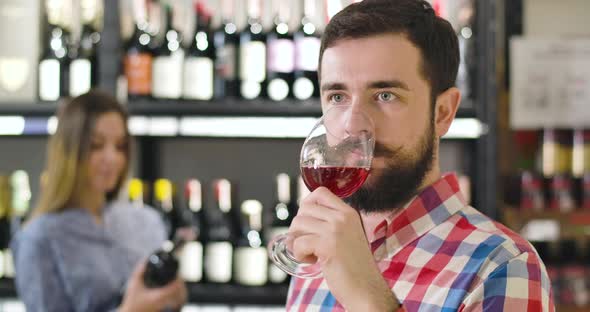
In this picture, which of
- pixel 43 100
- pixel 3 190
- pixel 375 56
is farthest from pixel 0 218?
pixel 375 56

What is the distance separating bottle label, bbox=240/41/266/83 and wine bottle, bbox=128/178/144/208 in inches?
20.6

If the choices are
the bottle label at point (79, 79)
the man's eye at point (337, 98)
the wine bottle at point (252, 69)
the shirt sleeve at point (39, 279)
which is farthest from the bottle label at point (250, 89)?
the man's eye at point (337, 98)

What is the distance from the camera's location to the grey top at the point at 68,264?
2.04 meters

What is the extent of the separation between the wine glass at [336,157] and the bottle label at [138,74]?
1622 mm

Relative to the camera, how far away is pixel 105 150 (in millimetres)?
2230

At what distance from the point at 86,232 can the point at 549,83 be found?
62.7 inches

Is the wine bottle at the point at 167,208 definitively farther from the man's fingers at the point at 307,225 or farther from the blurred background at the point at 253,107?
the man's fingers at the point at 307,225

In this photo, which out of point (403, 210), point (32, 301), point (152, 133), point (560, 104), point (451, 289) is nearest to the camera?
point (451, 289)

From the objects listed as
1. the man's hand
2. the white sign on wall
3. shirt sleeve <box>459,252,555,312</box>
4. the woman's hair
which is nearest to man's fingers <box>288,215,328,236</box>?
the man's hand

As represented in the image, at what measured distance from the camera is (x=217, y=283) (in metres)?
2.53

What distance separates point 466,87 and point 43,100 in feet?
4.50

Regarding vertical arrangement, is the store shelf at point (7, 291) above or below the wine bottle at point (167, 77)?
below

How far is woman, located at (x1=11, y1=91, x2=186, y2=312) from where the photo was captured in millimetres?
2045

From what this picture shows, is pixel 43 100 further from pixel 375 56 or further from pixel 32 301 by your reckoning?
pixel 375 56
